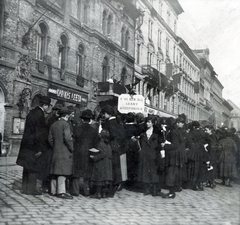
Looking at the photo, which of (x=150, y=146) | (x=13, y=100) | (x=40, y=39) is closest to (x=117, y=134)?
(x=150, y=146)

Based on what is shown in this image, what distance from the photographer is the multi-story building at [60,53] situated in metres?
10.6

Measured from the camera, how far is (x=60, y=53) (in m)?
14.2

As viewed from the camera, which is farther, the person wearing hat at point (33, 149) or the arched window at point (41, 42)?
the arched window at point (41, 42)

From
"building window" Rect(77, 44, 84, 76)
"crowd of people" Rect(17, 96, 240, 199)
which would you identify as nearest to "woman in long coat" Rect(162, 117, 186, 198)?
"crowd of people" Rect(17, 96, 240, 199)

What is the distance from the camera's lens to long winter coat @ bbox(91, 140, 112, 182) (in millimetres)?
6172

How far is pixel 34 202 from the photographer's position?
17.7 feet

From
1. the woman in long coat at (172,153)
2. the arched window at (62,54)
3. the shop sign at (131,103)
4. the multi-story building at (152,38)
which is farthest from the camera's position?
the arched window at (62,54)

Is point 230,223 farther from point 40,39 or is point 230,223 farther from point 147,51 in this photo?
point 40,39

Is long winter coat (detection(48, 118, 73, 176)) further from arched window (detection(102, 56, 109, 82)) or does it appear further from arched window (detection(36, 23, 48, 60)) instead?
arched window (detection(36, 23, 48, 60))

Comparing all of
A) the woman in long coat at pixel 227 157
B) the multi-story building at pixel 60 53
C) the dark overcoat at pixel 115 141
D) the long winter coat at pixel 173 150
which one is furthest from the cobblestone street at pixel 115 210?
the multi-story building at pixel 60 53

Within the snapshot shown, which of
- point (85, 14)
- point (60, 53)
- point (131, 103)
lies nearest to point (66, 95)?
point (60, 53)

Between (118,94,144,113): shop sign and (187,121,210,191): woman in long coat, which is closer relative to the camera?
(187,121,210,191): woman in long coat

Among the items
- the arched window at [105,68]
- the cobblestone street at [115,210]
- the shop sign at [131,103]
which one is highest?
the arched window at [105,68]

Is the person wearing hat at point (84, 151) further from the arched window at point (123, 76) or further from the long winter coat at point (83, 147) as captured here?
the arched window at point (123, 76)
